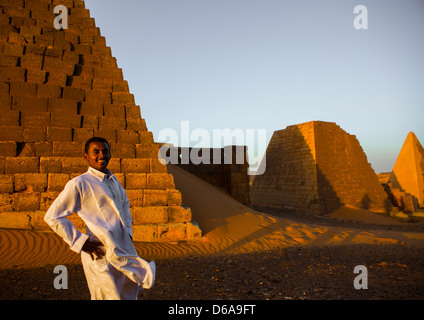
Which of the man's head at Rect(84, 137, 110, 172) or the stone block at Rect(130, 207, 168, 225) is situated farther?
the stone block at Rect(130, 207, 168, 225)

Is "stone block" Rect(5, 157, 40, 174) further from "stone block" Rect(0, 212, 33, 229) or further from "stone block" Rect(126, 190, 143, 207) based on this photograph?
"stone block" Rect(126, 190, 143, 207)

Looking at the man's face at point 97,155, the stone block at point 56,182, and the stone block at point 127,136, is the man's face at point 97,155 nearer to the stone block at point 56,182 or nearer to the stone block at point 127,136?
the stone block at point 56,182

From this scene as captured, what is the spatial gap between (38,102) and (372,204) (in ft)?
63.0

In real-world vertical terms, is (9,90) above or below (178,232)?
above

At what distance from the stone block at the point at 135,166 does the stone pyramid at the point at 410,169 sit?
72.8ft

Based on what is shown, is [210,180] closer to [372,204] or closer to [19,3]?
[19,3]

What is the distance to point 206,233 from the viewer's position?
716 cm

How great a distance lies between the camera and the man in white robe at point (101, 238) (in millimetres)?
2012

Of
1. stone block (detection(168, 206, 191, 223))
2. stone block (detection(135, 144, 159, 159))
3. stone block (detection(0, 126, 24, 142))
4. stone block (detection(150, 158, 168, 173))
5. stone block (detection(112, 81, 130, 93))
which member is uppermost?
stone block (detection(112, 81, 130, 93))

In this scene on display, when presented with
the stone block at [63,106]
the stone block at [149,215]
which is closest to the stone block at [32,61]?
the stone block at [63,106]

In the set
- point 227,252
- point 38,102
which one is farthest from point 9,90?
point 227,252

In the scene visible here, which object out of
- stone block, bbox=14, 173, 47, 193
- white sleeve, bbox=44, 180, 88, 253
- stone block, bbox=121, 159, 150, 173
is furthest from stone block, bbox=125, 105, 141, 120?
white sleeve, bbox=44, 180, 88, 253

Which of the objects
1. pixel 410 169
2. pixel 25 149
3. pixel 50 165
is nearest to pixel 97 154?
pixel 50 165

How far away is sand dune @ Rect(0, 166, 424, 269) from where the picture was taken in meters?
5.11
